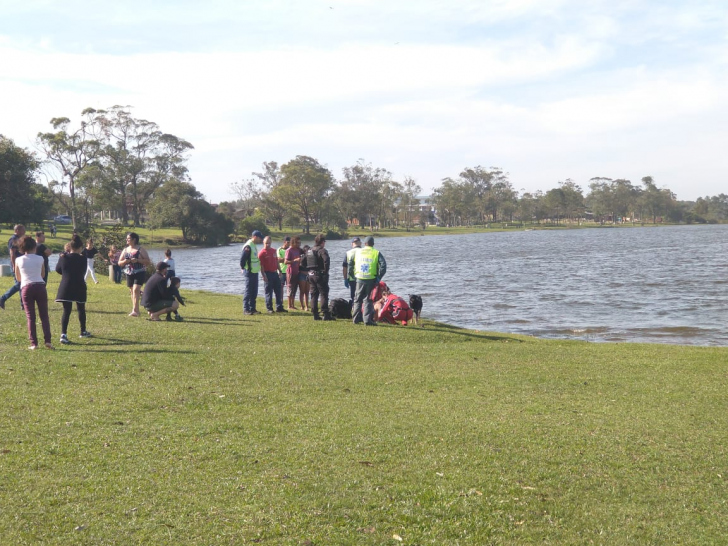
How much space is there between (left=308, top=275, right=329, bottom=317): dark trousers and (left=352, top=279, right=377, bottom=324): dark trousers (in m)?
0.75

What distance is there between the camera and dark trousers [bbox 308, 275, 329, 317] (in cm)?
1659

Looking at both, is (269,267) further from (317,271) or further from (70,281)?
(70,281)

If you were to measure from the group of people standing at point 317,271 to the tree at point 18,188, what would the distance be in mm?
49711

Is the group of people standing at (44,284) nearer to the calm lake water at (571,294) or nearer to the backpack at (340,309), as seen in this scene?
the backpack at (340,309)

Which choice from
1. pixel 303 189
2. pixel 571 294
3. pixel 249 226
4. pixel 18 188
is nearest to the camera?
pixel 571 294

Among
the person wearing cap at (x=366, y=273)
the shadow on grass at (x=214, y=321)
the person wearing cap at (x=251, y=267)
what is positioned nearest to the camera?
the person wearing cap at (x=366, y=273)

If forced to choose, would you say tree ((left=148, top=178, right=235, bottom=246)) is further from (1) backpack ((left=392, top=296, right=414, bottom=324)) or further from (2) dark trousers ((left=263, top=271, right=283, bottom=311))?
(1) backpack ((left=392, top=296, right=414, bottom=324))

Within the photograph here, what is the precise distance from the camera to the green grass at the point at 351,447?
5.46 m

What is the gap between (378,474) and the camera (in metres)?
6.46

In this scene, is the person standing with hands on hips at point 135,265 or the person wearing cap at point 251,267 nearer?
the person standing with hands on hips at point 135,265

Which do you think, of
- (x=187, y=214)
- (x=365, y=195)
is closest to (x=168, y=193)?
(x=187, y=214)

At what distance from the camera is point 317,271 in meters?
16.6

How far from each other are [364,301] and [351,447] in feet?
30.7

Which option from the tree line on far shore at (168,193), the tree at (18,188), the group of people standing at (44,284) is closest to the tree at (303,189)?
the tree line on far shore at (168,193)
